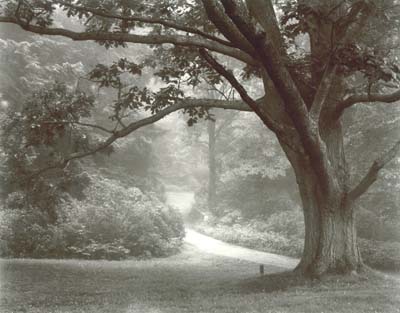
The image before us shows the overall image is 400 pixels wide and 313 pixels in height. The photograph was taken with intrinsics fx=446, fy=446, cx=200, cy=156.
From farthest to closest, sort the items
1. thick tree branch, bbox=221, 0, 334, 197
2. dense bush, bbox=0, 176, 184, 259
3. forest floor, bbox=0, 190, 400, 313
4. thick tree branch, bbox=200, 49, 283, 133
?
dense bush, bbox=0, 176, 184, 259
thick tree branch, bbox=200, 49, 283, 133
forest floor, bbox=0, 190, 400, 313
thick tree branch, bbox=221, 0, 334, 197

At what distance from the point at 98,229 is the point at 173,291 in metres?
9.75

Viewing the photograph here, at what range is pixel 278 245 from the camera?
22.2 m

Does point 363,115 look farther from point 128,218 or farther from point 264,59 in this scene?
point 264,59

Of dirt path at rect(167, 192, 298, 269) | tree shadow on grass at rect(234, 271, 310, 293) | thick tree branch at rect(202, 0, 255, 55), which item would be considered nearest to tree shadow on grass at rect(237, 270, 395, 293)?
tree shadow on grass at rect(234, 271, 310, 293)

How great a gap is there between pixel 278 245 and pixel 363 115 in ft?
24.7

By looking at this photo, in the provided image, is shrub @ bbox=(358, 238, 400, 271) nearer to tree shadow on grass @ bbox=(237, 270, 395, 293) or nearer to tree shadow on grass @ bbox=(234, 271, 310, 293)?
tree shadow on grass @ bbox=(237, 270, 395, 293)

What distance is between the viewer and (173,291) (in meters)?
10.6

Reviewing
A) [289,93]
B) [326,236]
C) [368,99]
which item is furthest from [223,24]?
[326,236]

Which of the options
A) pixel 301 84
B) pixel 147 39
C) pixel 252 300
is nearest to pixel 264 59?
pixel 147 39

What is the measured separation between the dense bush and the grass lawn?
2663 millimetres

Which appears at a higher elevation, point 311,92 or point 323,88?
point 311,92

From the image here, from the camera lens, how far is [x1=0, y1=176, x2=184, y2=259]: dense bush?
17531 millimetres

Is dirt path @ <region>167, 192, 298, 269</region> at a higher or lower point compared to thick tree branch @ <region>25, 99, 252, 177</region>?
lower

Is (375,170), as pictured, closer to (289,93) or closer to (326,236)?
(326,236)
